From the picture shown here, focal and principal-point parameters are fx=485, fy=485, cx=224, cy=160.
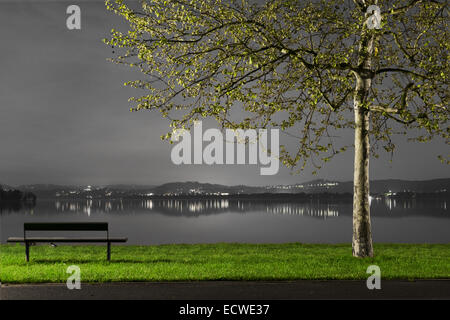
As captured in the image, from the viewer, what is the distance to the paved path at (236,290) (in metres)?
8.66

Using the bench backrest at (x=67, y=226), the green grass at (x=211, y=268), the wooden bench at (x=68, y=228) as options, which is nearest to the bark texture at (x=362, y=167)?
the green grass at (x=211, y=268)

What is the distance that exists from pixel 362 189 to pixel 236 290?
6446 millimetres

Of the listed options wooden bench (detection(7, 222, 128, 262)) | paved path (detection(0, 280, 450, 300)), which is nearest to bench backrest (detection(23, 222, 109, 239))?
wooden bench (detection(7, 222, 128, 262))

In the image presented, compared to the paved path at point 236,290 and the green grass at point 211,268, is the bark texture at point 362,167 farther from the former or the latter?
the paved path at point 236,290

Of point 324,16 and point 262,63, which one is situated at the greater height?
point 324,16

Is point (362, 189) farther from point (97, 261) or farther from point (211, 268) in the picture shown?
point (97, 261)

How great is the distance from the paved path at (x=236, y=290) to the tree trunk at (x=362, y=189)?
13.4 feet

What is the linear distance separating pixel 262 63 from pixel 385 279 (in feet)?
20.3

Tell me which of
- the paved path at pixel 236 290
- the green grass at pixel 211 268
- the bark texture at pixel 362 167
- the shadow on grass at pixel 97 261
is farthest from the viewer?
the bark texture at pixel 362 167

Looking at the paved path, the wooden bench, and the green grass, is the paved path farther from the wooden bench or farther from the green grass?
the wooden bench

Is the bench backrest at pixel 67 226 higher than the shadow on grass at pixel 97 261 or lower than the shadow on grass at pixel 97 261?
higher
